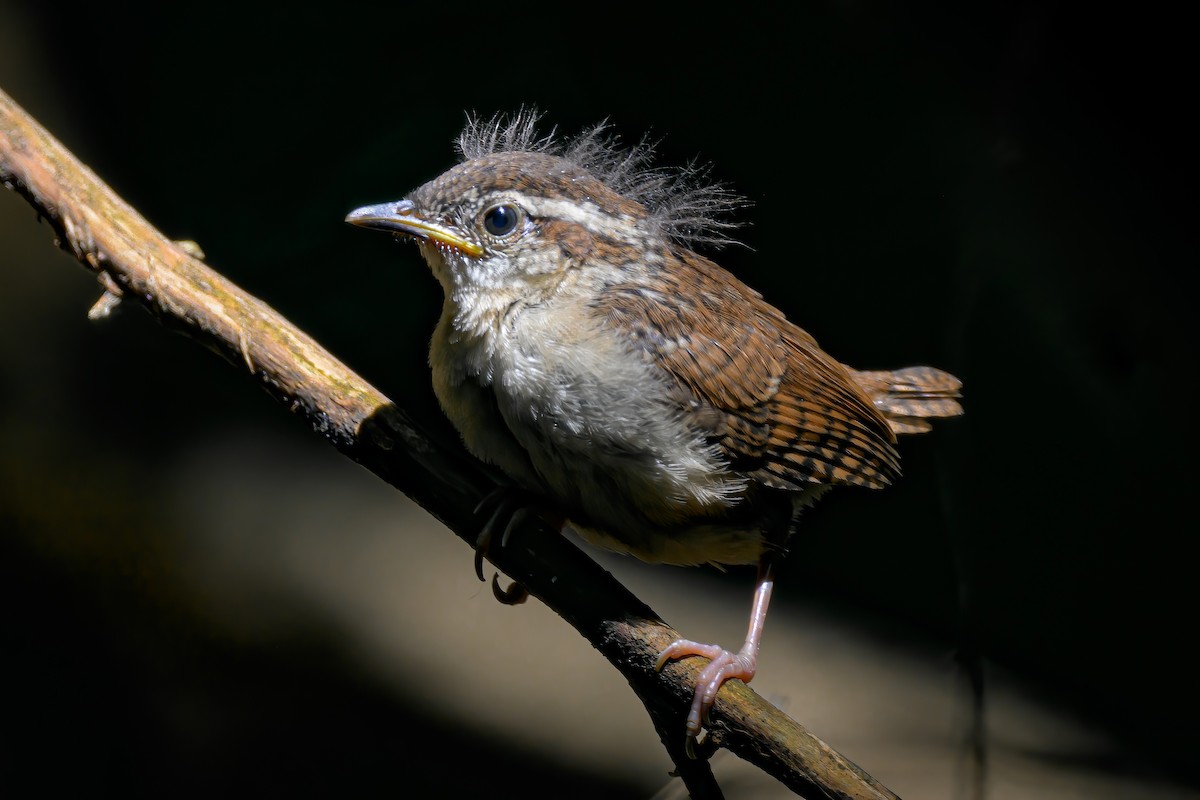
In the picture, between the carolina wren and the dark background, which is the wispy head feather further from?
the dark background

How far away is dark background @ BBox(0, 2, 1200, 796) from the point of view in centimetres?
321

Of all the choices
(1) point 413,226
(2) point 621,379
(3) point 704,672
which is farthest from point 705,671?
(1) point 413,226

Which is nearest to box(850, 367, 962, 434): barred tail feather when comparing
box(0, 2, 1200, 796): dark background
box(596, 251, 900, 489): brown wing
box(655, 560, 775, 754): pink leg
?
box(596, 251, 900, 489): brown wing

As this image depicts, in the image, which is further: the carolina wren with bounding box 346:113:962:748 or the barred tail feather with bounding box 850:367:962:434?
the barred tail feather with bounding box 850:367:962:434

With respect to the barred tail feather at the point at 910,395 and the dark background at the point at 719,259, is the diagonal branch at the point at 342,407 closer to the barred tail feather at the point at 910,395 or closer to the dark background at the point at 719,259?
the barred tail feather at the point at 910,395

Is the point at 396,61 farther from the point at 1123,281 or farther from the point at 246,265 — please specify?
the point at 1123,281

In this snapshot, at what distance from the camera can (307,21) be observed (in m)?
3.34

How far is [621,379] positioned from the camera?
2004mm

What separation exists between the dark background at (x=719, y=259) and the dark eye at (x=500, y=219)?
1215 mm

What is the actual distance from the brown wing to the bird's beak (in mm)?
311

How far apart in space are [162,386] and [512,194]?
6.43ft

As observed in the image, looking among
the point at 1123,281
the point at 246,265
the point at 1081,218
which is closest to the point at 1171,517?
the point at 1123,281

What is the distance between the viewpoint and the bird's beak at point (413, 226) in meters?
2.10

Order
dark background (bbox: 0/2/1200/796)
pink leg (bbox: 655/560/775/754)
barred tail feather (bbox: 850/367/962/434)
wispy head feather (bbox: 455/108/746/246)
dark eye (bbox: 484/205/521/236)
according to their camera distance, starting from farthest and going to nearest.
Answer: dark background (bbox: 0/2/1200/796), barred tail feather (bbox: 850/367/962/434), wispy head feather (bbox: 455/108/746/246), dark eye (bbox: 484/205/521/236), pink leg (bbox: 655/560/775/754)
